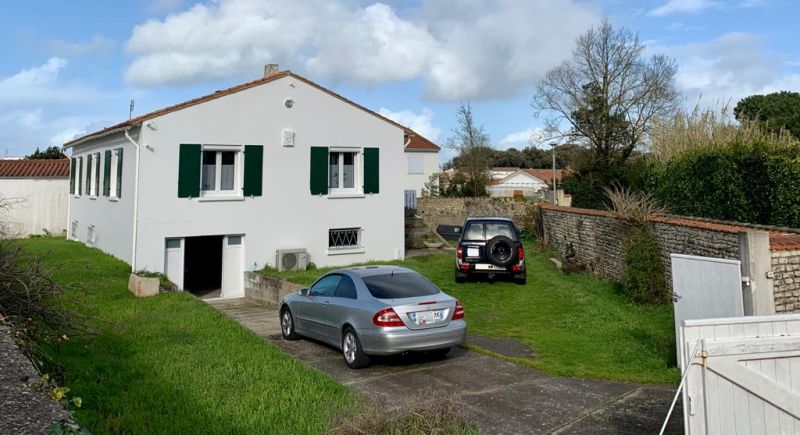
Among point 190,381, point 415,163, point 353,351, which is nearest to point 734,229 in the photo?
point 353,351

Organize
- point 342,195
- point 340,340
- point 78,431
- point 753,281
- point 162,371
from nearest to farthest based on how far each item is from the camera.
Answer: point 78,431 → point 162,371 → point 753,281 → point 340,340 → point 342,195

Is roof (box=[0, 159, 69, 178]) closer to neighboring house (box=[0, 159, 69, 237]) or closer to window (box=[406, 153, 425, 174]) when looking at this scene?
neighboring house (box=[0, 159, 69, 237])

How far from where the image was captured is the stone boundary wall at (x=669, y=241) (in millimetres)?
8250

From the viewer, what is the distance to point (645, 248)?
11977mm

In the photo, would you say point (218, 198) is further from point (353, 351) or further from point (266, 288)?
point (353, 351)

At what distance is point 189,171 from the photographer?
52.1ft

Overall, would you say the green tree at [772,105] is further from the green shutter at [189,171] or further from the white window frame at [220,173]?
the green shutter at [189,171]

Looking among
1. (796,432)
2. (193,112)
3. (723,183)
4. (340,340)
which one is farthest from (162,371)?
(723,183)

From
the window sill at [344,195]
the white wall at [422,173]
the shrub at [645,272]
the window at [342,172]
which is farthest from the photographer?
the white wall at [422,173]

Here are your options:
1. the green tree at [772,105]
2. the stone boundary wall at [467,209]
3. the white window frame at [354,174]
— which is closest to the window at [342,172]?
the white window frame at [354,174]

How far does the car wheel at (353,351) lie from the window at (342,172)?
10798 millimetres

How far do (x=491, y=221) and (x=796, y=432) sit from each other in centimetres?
1098

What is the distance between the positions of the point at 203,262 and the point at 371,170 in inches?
263

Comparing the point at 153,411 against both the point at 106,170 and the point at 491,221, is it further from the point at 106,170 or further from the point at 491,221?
the point at 106,170
